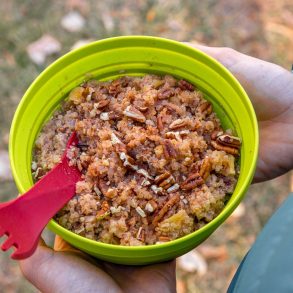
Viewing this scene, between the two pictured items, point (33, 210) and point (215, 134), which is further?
point (215, 134)

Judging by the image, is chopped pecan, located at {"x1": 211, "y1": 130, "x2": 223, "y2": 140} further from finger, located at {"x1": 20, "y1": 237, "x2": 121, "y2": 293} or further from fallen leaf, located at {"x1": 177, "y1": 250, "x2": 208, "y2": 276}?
fallen leaf, located at {"x1": 177, "y1": 250, "x2": 208, "y2": 276}

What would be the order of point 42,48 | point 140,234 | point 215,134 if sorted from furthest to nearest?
1. point 42,48
2. point 215,134
3. point 140,234

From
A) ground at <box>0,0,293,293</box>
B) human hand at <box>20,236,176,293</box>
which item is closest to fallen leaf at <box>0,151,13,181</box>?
ground at <box>0,0,293,293</box>

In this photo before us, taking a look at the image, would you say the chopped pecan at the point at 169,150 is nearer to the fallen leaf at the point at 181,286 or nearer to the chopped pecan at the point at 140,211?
the chopped pecan at the point at 140,211

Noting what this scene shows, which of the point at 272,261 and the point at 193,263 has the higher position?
the point at 272,261

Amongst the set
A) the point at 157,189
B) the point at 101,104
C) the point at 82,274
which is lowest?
the point at 82,274

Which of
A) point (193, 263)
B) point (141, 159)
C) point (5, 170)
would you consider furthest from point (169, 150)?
point (5, 170)

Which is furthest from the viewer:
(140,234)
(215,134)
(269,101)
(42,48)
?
(42,48)

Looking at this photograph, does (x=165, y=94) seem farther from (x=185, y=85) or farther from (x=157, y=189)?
(x=157, y=189)
